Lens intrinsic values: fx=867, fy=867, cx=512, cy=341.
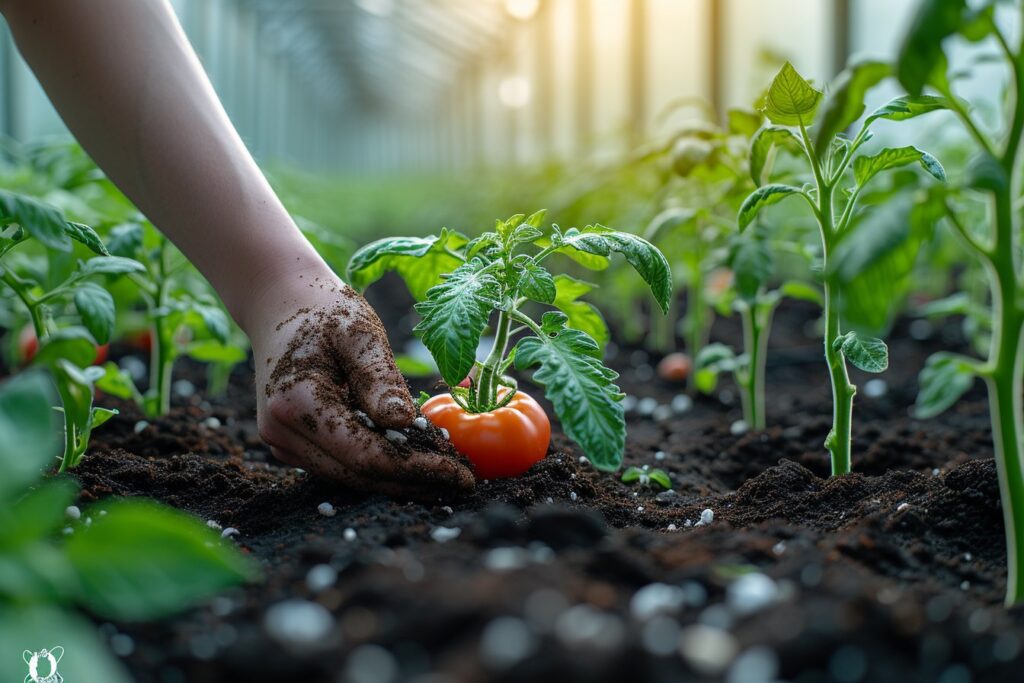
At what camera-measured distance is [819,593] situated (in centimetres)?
86

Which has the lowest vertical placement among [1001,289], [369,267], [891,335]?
[891,335]

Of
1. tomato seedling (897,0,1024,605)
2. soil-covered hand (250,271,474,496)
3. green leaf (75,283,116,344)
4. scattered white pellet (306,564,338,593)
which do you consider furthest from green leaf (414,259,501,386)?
tomato seedling (897,0,1024,605)

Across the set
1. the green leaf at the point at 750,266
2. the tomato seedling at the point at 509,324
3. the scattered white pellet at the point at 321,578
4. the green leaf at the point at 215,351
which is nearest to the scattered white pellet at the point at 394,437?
the tomato seedling at the point at 509,324

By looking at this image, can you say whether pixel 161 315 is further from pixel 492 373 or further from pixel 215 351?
pixel 492 373

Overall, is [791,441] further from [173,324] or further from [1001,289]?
[173,324]

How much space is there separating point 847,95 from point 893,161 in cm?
37

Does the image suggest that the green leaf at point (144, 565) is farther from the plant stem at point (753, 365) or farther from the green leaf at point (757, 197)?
the plant stem at point (753, 365)

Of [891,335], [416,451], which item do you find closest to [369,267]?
[416,451]

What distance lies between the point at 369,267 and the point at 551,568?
0.82 m

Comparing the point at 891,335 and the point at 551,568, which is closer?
the point at 551,568

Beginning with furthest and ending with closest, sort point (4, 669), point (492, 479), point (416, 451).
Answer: point (492, 479) < point (416, 451) < point (4, 669)

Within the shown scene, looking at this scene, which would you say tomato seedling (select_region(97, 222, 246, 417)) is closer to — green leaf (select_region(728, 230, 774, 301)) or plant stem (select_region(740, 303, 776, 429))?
green leaf (select_region(728, 230, 774, 301))

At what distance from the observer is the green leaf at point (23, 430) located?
70 centimetres

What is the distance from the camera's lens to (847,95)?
1014 mm
